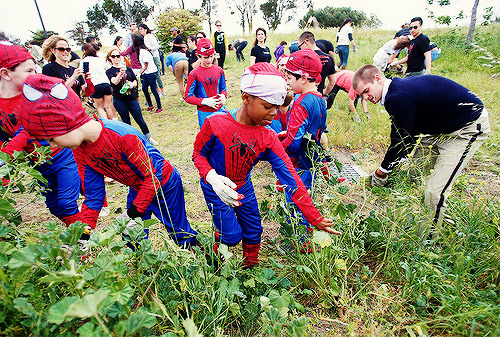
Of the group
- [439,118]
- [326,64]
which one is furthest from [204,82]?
[439,118]

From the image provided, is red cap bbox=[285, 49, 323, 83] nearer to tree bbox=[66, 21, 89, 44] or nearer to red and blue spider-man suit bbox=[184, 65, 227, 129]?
red and blue spider-man suit bbox=[184, 65, 227, 129]

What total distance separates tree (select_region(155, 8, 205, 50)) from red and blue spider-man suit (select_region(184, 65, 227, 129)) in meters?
15.1

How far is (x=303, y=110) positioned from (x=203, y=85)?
7.17 ft

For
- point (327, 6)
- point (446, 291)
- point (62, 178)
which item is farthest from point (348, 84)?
point (327, 6)

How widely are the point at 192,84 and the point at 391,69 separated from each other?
6.05 metres

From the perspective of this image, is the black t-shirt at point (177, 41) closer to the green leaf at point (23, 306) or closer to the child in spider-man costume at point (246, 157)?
the child in spider-man costume at point (246, 157)

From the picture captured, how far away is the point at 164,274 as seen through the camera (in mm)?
1462

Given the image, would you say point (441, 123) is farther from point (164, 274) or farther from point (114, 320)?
point (114, 320)

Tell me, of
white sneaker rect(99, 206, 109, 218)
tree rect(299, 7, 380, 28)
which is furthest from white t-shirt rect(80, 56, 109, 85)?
tree rect(299, 7, 380, 28)

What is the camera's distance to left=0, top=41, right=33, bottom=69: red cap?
79.2 inches

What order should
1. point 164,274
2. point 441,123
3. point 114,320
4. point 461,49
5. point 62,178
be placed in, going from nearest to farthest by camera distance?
point 114,320 < point 164,274 < point 441,123 < point 62,178 < point 461,49

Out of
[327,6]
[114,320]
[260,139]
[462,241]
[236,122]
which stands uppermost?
[327,6]

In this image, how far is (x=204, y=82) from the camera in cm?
409

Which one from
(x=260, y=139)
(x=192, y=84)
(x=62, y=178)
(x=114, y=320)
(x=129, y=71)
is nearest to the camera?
(x=114, y=320)
